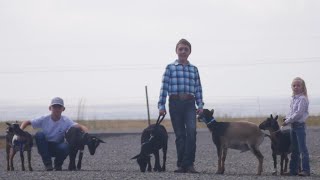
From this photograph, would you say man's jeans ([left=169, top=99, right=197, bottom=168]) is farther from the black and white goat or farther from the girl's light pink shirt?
the girl's light pink shirt

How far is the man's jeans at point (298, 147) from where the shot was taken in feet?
41.4

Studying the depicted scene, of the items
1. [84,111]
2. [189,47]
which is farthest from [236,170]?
[84,111]

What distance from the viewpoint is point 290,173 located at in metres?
12.9

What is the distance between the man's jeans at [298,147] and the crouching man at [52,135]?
14.1ft

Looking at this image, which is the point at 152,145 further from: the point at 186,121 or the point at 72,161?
the point at 72,161

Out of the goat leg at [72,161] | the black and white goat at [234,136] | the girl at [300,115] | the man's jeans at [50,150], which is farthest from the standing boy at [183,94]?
the man's jeans at [50,150]

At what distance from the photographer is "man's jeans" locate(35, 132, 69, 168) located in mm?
13664

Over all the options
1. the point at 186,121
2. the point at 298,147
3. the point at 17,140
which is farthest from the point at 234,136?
the point at 17,140

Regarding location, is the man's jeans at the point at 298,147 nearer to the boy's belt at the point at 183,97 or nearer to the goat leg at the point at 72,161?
the boy's belt at the point at 183,97

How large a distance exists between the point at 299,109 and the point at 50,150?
4.86 m

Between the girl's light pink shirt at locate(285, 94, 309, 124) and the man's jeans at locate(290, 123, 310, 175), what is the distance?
0.47 ft

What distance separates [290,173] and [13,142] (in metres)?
5.45

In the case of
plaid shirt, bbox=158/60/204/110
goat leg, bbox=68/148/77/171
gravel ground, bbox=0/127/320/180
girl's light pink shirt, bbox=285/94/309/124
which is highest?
plaid shirt, bbox=158/60/204/110

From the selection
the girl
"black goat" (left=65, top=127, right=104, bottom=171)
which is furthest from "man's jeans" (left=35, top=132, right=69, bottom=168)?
the girl
